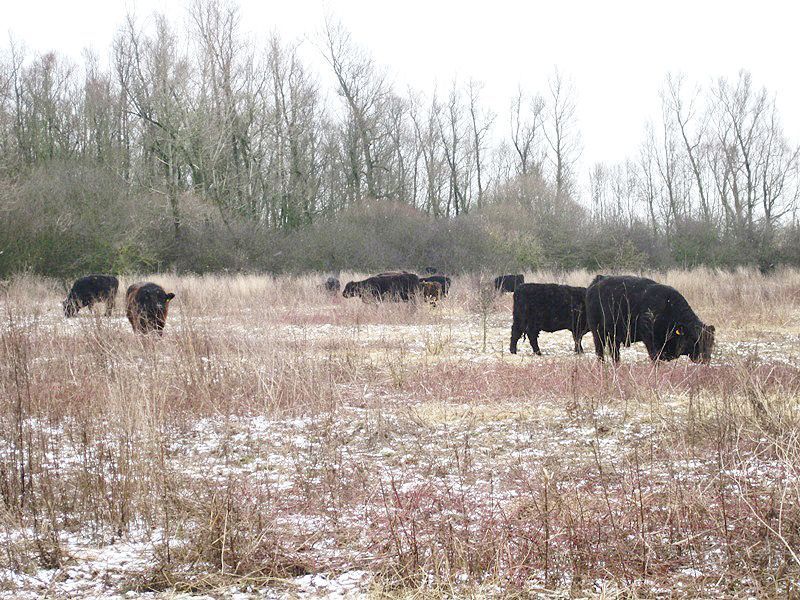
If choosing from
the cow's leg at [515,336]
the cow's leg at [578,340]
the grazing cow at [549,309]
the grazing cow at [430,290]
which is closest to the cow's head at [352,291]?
the grazing cow at [430,290]

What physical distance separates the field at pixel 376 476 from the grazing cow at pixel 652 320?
0.34 meters

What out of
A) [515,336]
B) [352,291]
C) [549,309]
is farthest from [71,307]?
[549,309]

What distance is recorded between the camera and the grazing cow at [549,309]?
12531mm

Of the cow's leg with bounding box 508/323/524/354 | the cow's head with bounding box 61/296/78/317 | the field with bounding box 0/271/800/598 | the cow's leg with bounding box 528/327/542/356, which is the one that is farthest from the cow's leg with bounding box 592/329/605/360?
the cow's head with bounding box 61/296/78/317

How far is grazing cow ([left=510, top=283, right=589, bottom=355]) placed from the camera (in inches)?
493

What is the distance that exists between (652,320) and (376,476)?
5.98m

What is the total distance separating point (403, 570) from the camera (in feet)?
12.7

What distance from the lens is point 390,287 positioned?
2177 cm

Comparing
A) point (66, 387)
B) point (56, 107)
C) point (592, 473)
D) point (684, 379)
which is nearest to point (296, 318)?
point (66, 387)

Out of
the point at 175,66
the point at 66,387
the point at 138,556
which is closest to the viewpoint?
the point at 138,556

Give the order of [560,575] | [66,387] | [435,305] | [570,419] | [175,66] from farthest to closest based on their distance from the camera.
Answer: [175,66] < [435,305] < [66,387] < [570,419] < [560,575]

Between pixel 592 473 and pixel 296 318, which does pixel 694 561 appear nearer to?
pixel 592 473

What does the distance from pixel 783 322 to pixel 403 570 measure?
50.9 feet

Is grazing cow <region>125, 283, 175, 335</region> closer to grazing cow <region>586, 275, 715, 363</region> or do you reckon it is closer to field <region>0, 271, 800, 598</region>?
field <region>0, 271, 800, 598</region>
